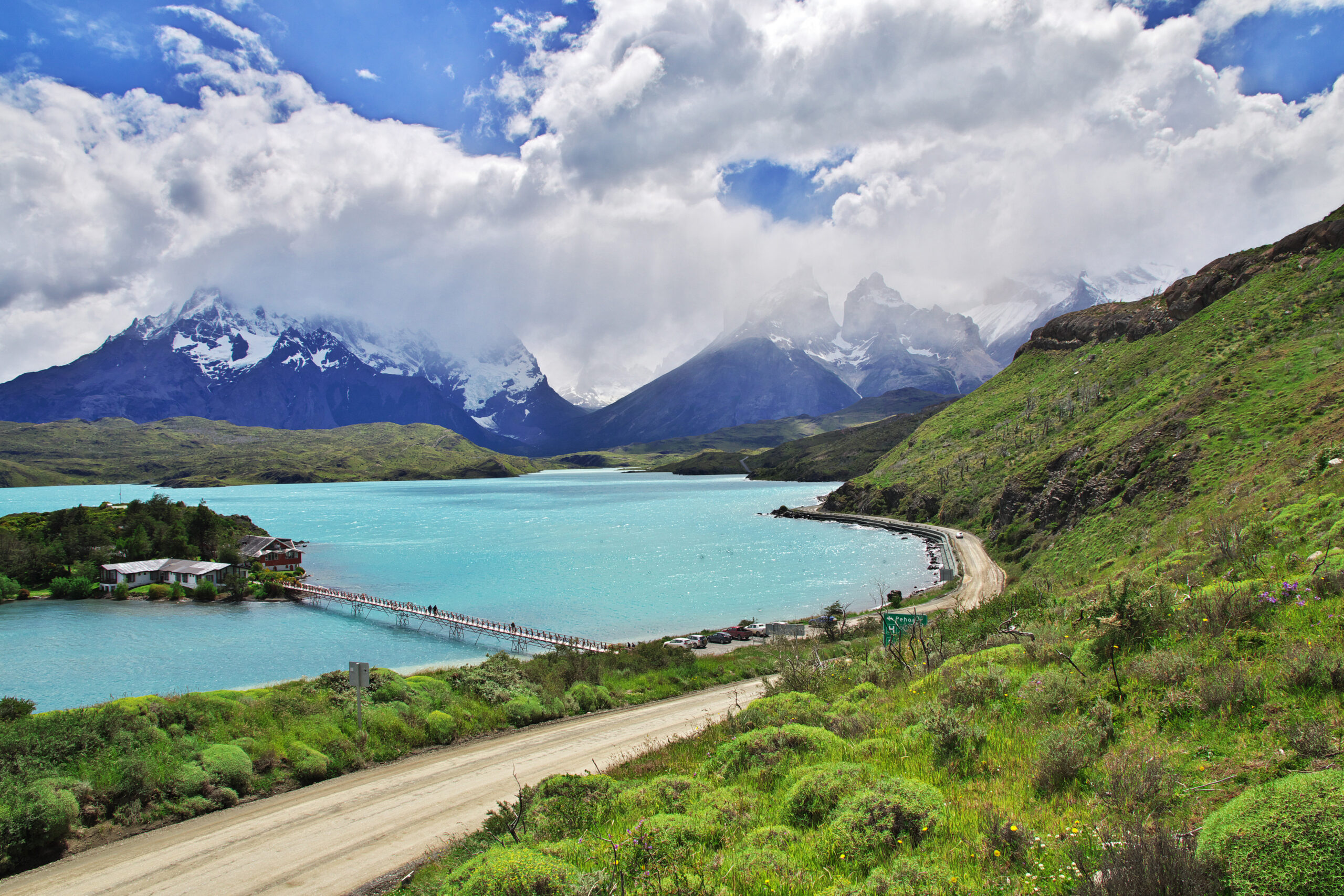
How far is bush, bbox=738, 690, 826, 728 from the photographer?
13359 mm

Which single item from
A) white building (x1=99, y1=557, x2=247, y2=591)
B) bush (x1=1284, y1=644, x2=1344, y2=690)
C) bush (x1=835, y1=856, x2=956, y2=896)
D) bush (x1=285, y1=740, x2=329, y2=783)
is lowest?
bush (x1=285, y1=740, x2=329, y2=783)

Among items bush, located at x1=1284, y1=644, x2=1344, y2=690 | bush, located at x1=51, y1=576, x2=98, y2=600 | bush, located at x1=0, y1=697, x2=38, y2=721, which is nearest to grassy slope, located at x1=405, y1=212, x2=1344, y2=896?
bush, located at x1=1284, y1=644, x2=1344, y2=690

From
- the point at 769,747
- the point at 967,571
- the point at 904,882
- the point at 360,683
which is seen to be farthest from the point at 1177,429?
the point at 360,683

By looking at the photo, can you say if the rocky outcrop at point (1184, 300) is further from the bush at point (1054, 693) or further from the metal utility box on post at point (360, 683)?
the metal utility box on post at point (360, 683)

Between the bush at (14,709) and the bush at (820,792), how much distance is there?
19.6 metres

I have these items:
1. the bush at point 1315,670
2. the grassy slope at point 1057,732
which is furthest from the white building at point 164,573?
the bush at point 1315,670

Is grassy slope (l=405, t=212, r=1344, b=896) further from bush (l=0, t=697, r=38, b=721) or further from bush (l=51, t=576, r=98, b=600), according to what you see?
bush (l=51, t=576, r=98, b=600)

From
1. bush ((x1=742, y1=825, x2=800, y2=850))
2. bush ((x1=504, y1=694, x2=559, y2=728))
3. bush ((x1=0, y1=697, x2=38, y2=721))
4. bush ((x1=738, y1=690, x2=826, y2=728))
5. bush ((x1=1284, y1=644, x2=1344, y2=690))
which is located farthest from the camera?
bush ((x1=504, y1=694, x2=559, y2=728))

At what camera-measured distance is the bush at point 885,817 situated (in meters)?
7.01

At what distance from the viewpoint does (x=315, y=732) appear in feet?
60.5

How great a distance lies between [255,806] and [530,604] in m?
48.6

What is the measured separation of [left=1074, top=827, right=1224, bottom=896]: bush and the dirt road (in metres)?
11.7

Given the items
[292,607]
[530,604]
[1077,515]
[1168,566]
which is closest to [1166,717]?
[1168,566]

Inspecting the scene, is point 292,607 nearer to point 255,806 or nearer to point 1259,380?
point 255,806
